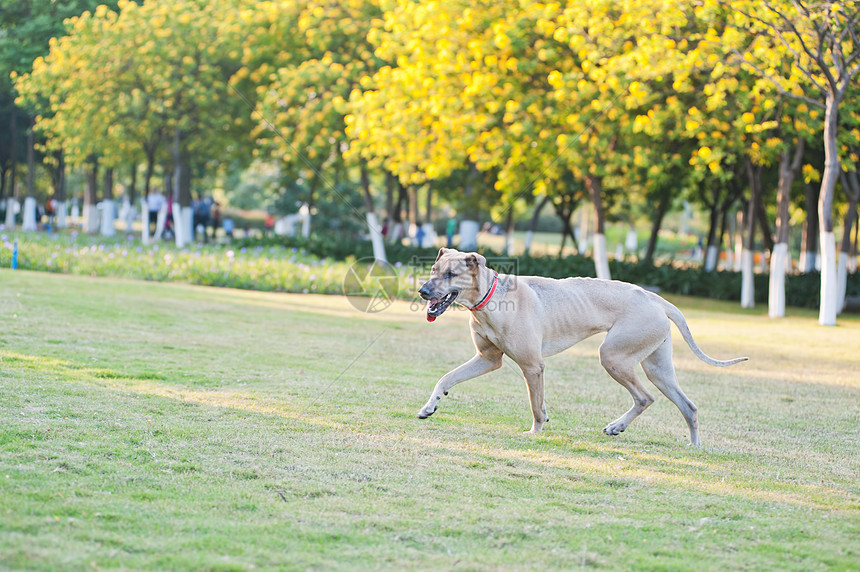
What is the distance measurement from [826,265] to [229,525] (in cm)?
1806

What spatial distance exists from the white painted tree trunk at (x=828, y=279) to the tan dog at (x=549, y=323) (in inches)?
525

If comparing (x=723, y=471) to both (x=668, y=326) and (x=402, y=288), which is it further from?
(x=402, y=288)

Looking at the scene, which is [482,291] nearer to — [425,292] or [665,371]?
[425,292]

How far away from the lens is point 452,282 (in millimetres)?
7660

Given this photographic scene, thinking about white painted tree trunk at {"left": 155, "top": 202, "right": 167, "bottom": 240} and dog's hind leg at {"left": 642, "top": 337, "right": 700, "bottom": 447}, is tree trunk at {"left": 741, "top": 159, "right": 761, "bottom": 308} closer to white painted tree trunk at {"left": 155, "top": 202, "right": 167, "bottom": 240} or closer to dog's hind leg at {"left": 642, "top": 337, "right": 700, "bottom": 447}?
dog's hind leg at {"left": 642, "top": 337, "right": 700, "bottom": 447}

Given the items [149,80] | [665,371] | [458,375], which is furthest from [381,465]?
[149,80]

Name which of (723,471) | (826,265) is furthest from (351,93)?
(723,471)

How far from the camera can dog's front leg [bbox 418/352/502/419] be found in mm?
8039

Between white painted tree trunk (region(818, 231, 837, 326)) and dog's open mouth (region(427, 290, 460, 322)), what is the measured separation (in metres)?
14.8

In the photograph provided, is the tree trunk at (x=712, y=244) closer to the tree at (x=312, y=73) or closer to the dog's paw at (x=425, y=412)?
the tree at (x=312, y=73)

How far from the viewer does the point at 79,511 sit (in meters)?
4.96

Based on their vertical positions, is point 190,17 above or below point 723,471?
above

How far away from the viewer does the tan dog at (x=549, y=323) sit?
25.4 ft

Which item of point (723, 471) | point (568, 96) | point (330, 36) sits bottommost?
point (723, 471)
